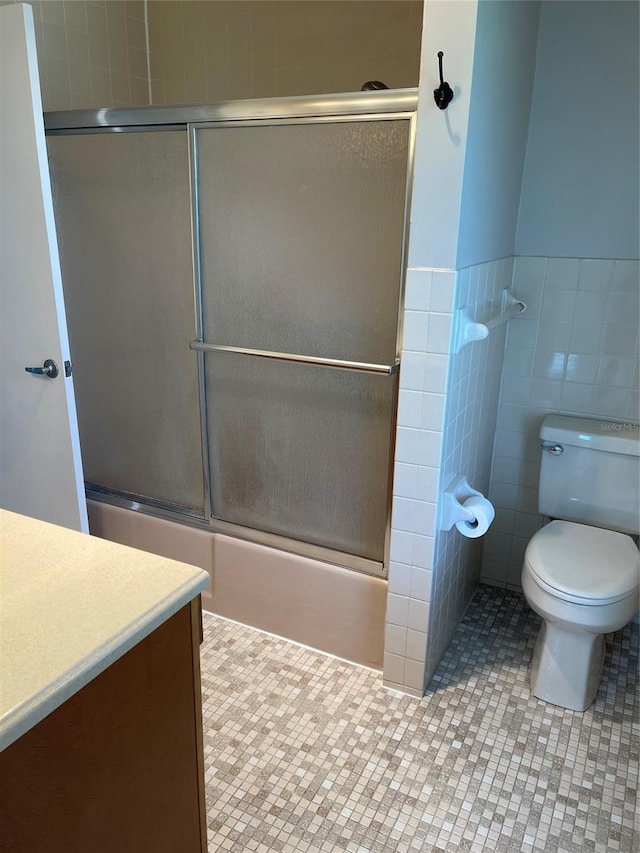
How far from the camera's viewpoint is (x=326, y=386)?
1.92 meters

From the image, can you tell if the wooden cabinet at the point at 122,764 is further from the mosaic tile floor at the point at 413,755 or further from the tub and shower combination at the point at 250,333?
the tub and shower combination at the point at 250,333

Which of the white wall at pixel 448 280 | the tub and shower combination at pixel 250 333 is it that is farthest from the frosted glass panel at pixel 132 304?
the white wall at pixel 448 280

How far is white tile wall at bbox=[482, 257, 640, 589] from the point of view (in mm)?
2113

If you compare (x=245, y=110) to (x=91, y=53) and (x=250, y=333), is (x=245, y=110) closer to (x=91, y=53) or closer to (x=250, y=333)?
(x=250, y=333)

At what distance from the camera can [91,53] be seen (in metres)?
2.50

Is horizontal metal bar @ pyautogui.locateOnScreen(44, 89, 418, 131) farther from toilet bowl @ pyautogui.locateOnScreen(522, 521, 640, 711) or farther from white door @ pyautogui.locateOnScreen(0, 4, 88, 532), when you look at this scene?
toilet bowl @ pyautogui.locateOnScreen(522, 521, 640, 711)

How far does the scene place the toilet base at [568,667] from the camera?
1878mm

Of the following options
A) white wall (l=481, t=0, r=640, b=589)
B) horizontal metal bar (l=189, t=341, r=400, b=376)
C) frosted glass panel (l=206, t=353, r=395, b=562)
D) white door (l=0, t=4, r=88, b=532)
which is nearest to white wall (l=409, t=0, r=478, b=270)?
horizontal metal bar (l=189, t=341, r=400, b=376)

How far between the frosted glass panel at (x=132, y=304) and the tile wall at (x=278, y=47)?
0.78 m

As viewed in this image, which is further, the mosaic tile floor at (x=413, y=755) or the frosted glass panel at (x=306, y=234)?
the frosted glass panel at (x=306, y=234)

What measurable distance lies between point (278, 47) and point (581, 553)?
214 centimetres

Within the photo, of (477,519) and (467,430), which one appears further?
(467,430)

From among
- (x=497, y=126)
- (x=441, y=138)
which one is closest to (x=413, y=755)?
(x=441, y=138)

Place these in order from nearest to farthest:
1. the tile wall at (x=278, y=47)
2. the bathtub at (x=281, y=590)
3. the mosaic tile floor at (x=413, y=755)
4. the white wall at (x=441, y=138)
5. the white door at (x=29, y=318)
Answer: the white wall at (x=441, y=138) → the mosaic tile floor at (x=413, y=755) → the white door at (x=29, y=318) → the bathtub at (x=281, y=590) → the tile wall at (x=278, y=47)
